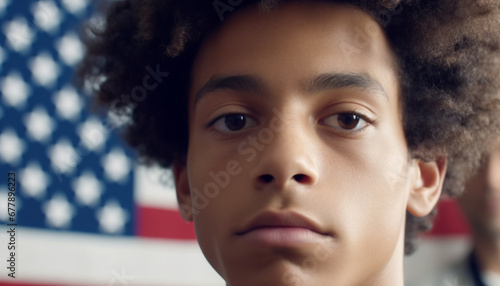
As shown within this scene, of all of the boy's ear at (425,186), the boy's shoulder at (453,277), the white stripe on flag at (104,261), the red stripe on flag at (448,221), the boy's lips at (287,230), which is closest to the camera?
the boy's lips at (287,230)

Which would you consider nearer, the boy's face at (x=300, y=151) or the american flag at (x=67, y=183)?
the boy's face at (x=300, y=151)

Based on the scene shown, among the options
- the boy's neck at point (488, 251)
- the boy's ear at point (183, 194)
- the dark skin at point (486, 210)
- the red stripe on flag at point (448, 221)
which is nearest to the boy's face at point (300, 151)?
the boy's ear at point (183, 194)

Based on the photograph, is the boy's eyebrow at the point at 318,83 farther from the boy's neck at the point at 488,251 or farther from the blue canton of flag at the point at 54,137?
the boy's neck at the point at 488,251

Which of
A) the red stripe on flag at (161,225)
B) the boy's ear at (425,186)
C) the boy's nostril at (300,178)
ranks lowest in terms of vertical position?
the boy's nostril at (300,178)

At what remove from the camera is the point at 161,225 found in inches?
77.7

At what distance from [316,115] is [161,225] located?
1140 mm

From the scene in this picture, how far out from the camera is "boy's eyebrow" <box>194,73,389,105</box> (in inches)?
36.7

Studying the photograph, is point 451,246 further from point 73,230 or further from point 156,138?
point 156,138

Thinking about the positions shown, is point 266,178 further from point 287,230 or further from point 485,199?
point 485,199

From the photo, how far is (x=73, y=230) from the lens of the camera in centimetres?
177

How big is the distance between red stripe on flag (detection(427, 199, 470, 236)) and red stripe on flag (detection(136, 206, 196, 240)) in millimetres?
1443

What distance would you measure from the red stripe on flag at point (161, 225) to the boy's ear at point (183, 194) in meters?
0.73

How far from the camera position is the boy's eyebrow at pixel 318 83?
0.93 m

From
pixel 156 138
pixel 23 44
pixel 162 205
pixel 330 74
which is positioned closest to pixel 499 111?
pixel 330 74
